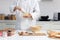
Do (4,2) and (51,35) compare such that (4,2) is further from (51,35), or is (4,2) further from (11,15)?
(51,35)

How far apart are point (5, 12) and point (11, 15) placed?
0.20 meters

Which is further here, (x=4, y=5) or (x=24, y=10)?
(x=4, y=5)

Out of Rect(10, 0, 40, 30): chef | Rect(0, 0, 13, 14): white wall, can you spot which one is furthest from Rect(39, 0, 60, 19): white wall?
Rect(10, 0, 40, 30): chef

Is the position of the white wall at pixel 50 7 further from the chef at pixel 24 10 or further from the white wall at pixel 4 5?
the chef at pixel 24 10

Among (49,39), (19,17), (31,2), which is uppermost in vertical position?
(31,2)

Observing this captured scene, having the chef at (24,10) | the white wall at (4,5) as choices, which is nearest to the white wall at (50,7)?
the white wall at (4,5)

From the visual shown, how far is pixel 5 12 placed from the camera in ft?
10.4

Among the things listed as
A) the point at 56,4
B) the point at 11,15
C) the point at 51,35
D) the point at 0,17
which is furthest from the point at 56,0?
the point at 51,35

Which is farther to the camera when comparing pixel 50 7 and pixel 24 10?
pixel 50 7

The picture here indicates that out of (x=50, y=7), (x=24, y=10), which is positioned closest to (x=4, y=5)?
(x=50, y=7)

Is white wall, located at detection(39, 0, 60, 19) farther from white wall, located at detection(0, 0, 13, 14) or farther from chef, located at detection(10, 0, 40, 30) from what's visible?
chef, located at detection(10, 0, 40, 30)

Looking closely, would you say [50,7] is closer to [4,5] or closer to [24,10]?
[4,5]

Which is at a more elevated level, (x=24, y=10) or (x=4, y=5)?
(x=4, y=5)

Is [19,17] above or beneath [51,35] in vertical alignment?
above
